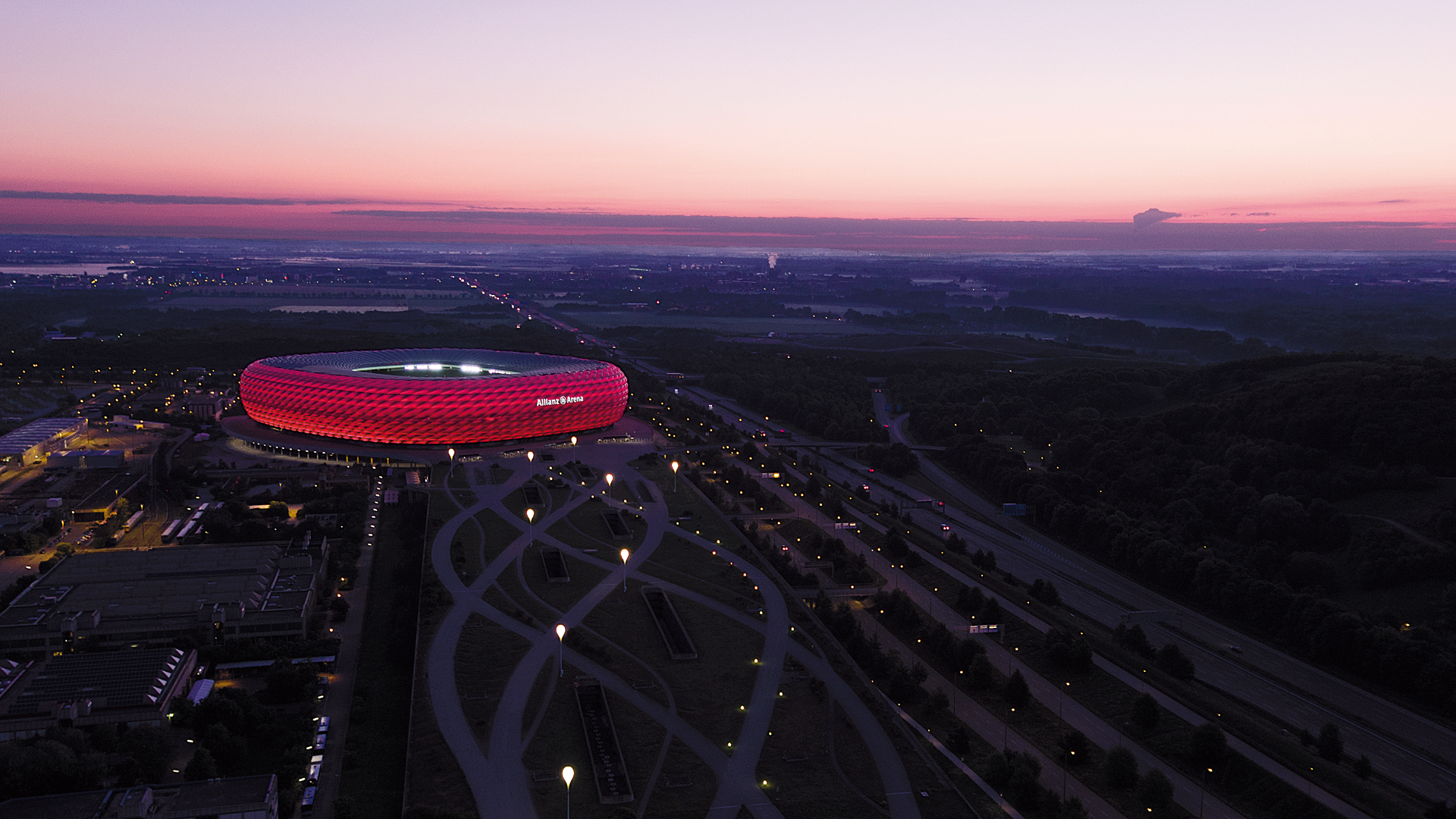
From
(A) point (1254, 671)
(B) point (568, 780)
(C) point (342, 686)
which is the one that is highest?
(B) point (568, 780)

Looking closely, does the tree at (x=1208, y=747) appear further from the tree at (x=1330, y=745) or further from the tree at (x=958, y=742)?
the tree at (x=958, y=742)

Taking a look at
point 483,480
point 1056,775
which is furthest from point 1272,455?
point 483,480

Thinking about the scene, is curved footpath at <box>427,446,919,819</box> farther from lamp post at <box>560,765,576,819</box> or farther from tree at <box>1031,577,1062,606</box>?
tree at <box>1031,577,1062,606</box>

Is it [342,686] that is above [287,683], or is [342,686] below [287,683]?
below

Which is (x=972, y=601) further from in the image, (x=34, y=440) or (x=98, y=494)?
(x=34, y=440)

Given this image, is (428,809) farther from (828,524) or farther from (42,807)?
(828,524)

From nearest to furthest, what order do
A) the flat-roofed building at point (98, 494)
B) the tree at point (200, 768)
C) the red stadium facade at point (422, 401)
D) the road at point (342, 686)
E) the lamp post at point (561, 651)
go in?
the tree at point (200, 768)
the road at point (342, 686)
the lamp post at point (561, 651)
the flat-roofed building at point (98, 494)
the red stadium facade at point (422, 401)

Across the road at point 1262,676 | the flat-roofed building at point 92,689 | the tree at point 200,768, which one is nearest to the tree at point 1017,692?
the road at point 1262,676

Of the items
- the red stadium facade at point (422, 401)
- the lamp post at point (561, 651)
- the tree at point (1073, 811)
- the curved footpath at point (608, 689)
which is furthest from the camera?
the red stadium facade at point (422, 401)

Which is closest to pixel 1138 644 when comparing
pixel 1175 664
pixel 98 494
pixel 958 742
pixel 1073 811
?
pixel 1175 664
